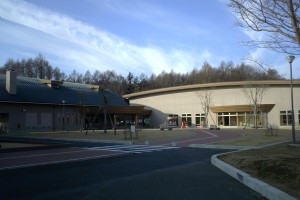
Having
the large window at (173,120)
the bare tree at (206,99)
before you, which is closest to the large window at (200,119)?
the bare tree at (206,99)

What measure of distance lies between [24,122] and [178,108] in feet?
107

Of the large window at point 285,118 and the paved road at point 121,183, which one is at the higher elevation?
the large window at point 285,118

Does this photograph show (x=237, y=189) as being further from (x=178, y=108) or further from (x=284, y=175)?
(x=178, y=108)

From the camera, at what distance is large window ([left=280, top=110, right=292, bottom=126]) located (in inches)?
2355

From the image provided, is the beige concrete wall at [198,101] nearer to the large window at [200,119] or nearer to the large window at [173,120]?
the large window at [200,119]

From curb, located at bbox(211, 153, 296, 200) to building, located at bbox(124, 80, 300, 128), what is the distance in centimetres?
4721

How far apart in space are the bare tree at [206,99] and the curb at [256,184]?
55358 mm

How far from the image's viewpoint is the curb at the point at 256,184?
7373mm

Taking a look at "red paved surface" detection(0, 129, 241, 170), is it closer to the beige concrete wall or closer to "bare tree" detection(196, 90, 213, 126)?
the beige concrete wall

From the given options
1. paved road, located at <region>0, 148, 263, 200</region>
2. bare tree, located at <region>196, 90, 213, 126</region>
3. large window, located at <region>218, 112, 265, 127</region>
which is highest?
bare tree, located at <region>196, 90, 213, 126</region>

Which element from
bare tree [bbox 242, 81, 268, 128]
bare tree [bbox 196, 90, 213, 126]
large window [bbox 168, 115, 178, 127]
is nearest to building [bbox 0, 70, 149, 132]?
large window [bbox 168, 115, 178, 127]

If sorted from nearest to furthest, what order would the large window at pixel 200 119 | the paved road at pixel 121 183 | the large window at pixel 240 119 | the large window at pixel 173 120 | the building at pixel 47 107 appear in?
the paved road at pixel 121 183 < the building at pixel 47 107 < the large window at pixel 240 119 < the large window at pixel 200 119 < the large window at pixel 173 120

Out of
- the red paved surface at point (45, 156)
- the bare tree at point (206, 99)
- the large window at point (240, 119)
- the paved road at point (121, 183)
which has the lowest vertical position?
the paved road at point (121, 183)

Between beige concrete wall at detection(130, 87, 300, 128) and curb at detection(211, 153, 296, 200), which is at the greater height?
beige concrete wall at detection(130, 87, 300, 128)
